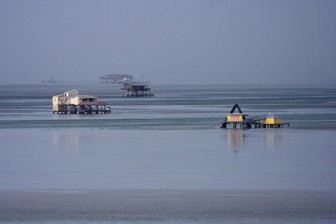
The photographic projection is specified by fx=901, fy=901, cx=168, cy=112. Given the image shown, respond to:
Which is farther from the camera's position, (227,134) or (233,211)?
(227,134)

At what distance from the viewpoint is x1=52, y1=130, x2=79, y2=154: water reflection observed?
109 feet

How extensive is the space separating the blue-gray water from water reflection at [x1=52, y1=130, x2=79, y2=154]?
0.05 meters

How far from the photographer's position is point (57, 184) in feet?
75.4

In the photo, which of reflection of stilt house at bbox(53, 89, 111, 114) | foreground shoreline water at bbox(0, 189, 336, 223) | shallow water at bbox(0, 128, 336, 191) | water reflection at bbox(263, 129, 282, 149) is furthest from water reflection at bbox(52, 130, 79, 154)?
reflection of stilt house at bbox(53, 89, 111, 114)

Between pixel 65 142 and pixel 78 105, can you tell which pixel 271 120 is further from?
pixel 78 105

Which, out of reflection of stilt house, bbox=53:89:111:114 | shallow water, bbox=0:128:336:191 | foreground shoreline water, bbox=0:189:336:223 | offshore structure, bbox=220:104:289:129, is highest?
reflection of stilt house, bbox=53:89:111:114

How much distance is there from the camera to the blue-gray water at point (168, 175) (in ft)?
60.4

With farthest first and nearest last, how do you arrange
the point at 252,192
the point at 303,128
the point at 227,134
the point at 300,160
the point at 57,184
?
the point at 303,128
the point at 227,134
the point at 300,160
the point at 57,184
the point at 252,192

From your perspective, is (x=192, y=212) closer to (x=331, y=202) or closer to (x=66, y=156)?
(x=331, y=202)

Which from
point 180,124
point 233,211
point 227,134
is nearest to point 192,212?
point 233,211

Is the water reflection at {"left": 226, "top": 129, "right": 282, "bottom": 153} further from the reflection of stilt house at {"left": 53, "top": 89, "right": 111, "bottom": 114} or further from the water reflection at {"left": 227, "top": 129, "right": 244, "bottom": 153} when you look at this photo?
the reflection of stilt house at {"left": 53, "top": 89, "right": 111, "bottom": 114}

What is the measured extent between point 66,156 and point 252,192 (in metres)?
11.1

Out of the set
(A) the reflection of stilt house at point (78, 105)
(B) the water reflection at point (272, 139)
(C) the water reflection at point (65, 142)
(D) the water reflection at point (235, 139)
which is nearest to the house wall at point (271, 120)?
(B) the water reflection at point (272, 139)

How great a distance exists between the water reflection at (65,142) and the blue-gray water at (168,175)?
1.8 inches
